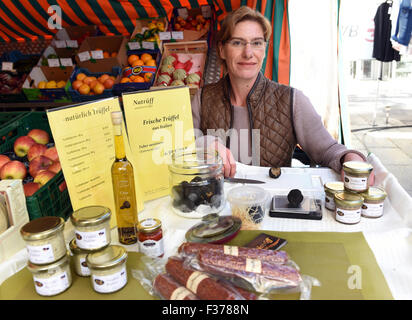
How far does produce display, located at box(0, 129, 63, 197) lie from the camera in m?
1.24

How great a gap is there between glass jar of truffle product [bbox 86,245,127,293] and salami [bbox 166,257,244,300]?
0.12 metres

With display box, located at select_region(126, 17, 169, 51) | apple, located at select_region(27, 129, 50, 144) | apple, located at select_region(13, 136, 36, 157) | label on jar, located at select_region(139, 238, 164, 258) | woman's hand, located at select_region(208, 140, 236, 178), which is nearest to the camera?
label on jar, located at select_region(139, 238, 164, 258)

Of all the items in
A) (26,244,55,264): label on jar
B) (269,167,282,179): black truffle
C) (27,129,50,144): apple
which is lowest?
(269,167,282,179): black truffle

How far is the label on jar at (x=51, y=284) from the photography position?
0.79m

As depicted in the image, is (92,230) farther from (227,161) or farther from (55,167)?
(227,161)

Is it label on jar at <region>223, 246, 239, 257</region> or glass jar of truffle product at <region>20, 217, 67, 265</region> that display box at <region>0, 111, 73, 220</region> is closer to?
glass jar of truffle product at <region>20, 217, 67, 265</region>

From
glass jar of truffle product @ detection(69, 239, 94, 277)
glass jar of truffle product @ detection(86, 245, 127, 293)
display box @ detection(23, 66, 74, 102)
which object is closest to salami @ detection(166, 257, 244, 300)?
glass jar of truffle product @ detection(86, 245, 127, 293)

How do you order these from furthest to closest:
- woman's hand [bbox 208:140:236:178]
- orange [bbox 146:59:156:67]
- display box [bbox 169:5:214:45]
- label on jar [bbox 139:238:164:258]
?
display box [bbox 169:5:214:45] → orange [bbox 146:59:156:67] → woman's hand [bbox 208:140:236:178] → label on jar [bbox 139:238:164:258]

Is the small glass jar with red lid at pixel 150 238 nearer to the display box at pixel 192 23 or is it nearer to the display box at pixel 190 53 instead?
the display box at pixel 190 53

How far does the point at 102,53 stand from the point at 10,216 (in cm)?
283

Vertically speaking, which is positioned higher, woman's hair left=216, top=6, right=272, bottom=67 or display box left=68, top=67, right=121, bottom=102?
woman's hair left=216, top=6, right=272, bottom=67

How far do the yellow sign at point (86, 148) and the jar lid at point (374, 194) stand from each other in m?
0.86

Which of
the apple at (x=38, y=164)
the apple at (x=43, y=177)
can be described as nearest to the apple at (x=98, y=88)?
the apple at (x=38, y=164)
